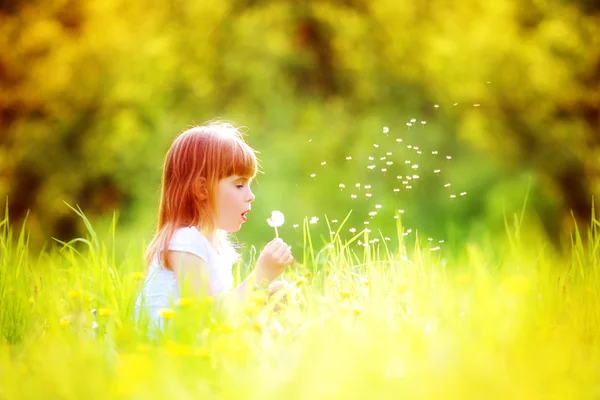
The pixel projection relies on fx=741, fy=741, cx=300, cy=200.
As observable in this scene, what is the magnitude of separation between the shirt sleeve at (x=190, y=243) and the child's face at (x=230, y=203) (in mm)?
126

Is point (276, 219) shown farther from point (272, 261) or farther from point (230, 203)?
point (272, 261)

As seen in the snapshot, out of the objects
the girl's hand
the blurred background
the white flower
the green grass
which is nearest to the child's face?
the white flower

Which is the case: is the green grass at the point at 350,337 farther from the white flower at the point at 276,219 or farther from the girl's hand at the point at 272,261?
the white flower at the point at 276,219

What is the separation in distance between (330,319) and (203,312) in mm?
377

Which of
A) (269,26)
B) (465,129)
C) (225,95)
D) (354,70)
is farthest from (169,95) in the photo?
(465,129)

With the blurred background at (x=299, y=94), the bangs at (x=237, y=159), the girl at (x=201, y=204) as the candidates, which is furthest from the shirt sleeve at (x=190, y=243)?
the blurred background at (x=299, y=94)

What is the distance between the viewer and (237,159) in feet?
9.30

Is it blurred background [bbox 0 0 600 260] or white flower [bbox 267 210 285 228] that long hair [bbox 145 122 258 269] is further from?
blurred background [bbox 0 0 600 260]

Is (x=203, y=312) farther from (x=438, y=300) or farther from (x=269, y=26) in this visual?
(x=269, y=26)


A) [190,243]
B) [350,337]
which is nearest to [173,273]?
[190,243]

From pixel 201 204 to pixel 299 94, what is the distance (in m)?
3.28

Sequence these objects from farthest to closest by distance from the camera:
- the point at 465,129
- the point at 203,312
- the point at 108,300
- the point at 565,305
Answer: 1. the point at 465,129
2. the point at 108,300
3. the point at 565,305
4. the point at 203,312

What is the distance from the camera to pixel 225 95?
601 cm

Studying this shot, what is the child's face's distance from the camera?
2.80 metres
